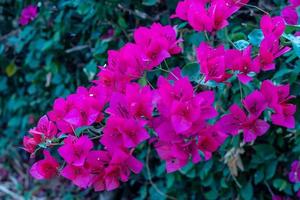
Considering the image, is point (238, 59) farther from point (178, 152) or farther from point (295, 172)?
point (295, 172)

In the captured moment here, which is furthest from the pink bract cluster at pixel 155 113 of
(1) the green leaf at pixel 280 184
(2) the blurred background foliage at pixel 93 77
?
(1) the green leaf at pixel 280 184

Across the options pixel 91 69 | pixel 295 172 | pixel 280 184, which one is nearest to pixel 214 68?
pixel 295 172

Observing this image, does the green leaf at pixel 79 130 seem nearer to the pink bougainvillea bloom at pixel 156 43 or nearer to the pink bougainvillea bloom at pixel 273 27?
the pink bougainvillea bloom at pixel 156 43

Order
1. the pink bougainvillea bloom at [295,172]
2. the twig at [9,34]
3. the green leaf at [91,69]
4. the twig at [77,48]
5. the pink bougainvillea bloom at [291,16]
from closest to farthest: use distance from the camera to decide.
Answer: the pink bougainvillea bloom at [291,16], the pink bougainvillea bloom at [295,172], the green leaf at [91,69], the twig at [77,48], the twig at [9,34]

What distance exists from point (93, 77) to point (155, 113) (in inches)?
48.4

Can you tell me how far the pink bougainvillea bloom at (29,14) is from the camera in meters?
2.50

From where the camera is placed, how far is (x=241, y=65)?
118 centimetres

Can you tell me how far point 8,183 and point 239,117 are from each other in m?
2.05

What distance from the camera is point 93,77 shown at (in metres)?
2.36

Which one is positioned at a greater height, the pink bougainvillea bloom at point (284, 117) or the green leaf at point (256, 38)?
the green leaf at point (256, 38)

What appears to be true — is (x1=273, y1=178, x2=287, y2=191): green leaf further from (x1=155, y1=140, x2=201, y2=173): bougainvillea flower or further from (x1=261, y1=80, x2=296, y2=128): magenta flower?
(x1=155, y1=140, x2=201, y2=173): bougainvillea flower

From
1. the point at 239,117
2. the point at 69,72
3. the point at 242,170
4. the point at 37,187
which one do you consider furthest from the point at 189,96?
the point at 37,187

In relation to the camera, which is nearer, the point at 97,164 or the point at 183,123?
the point at 183,123

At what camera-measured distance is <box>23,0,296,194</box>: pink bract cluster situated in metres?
1.07
